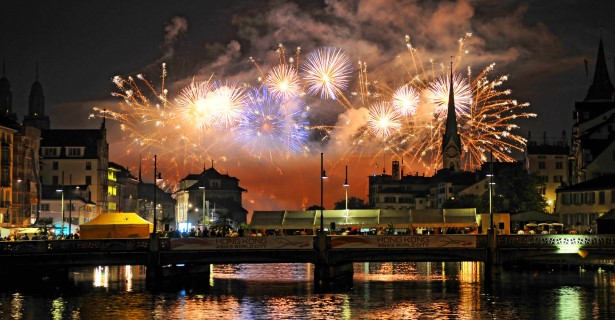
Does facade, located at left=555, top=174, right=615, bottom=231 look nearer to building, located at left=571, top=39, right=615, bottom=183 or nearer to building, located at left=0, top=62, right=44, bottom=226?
building, located at left=571, top=39, right=615, bottom=183

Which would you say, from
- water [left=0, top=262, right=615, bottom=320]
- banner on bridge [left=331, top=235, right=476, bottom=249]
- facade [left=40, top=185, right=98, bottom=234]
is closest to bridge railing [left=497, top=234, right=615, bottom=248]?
water [left=0, top=262, right=615, bottom=320]

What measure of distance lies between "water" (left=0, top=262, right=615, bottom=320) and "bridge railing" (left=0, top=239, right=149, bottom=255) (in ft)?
11.9

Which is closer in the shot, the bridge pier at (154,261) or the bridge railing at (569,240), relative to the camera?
the bridge railing at (569,240)

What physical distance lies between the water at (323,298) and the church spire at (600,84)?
79.9 metres

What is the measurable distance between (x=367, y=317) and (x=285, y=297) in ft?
51.8

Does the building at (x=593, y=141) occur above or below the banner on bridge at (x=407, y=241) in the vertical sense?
above

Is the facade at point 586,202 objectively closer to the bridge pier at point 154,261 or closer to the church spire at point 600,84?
the church spire at point 600,84

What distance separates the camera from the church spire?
186m

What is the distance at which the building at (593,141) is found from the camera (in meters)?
142

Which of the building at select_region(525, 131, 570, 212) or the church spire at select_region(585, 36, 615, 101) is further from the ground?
the church spire at select_region(585, 36, 615, 101)

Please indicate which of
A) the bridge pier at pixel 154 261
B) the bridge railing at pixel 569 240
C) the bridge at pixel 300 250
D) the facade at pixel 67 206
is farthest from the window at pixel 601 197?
the facade at pixel 67 206

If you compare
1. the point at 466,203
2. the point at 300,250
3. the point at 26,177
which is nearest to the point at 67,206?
the point at 26,177

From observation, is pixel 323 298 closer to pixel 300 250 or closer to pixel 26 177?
pixel 300 250

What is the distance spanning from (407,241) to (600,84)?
10957 centimetres
